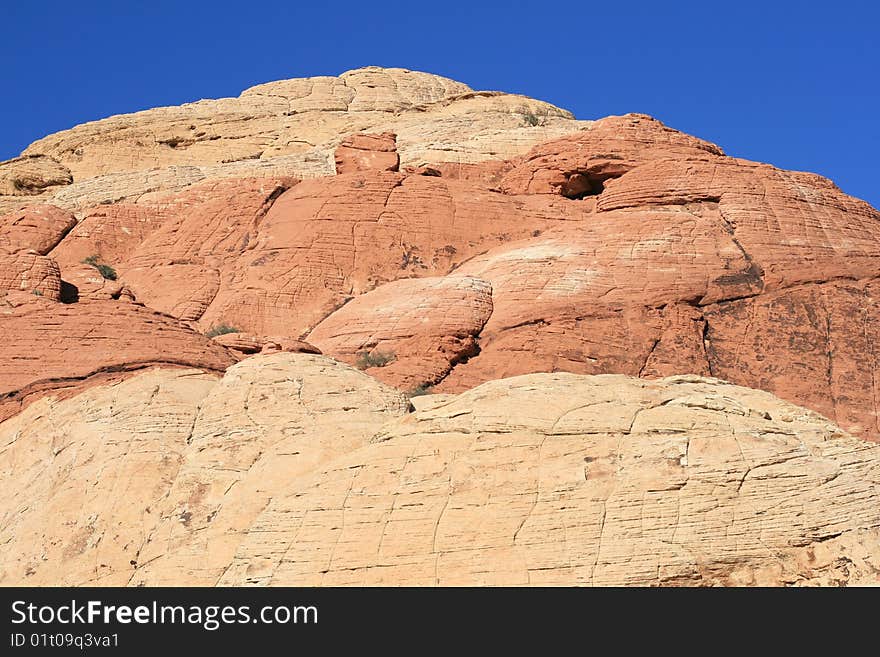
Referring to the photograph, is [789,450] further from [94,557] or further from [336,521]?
[94,557]

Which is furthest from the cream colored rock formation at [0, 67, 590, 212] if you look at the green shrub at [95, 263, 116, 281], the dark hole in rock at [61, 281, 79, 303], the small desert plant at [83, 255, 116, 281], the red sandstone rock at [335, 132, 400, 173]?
the dark hole in rock at [61, 281, 79, 303]

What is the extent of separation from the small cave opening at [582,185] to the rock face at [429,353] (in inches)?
4.0

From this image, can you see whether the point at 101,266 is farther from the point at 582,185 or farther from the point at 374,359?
the point at 582,185

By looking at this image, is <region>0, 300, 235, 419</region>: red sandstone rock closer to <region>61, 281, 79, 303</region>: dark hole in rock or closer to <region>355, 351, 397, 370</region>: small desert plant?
<region>61, 281, 79, 303</region>: dark hole in rock

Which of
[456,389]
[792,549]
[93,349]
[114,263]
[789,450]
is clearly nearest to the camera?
[792,549]

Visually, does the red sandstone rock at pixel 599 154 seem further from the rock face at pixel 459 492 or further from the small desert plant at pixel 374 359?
the rock face at pixel 459 492

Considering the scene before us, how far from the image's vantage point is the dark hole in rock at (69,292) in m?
29.9

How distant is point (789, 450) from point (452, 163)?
22.9 metres

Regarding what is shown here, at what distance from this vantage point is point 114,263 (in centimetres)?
3691

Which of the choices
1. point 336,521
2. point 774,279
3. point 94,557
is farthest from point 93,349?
point 774,279

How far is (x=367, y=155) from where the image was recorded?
3722cm

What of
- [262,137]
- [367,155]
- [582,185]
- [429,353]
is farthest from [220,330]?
[262,137]

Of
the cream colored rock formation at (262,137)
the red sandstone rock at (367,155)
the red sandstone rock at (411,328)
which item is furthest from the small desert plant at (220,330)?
the cream colored rock formation at (262,137)

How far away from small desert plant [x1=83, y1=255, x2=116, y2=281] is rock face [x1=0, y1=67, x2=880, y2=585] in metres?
0.20
